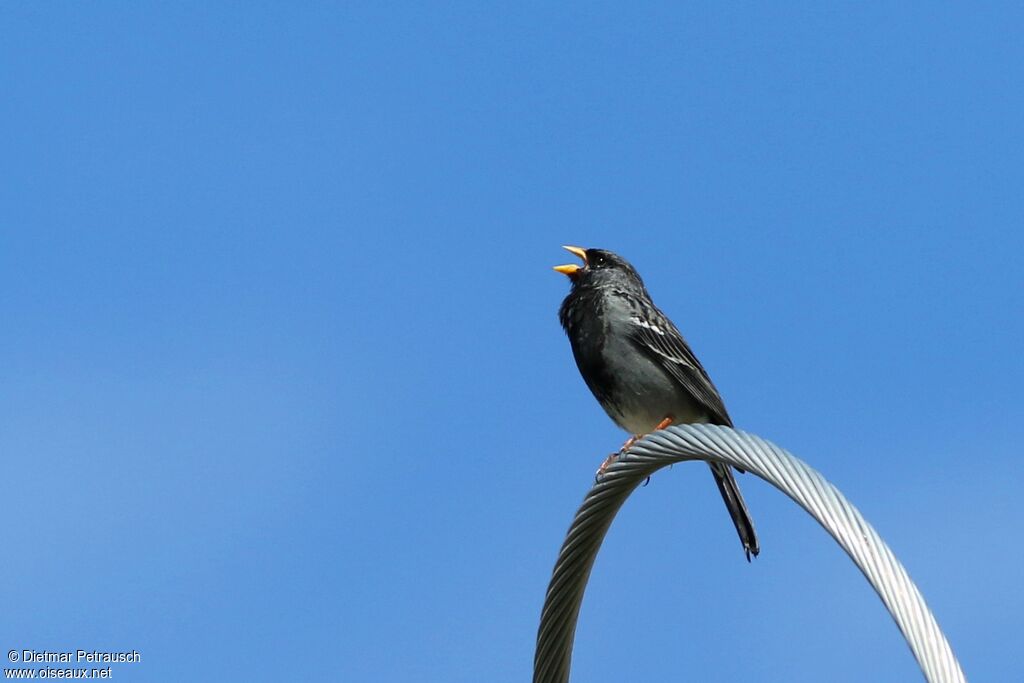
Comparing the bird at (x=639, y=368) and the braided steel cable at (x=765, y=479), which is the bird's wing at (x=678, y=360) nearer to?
the bird at (x=639, y=368)

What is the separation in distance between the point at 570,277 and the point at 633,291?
61 centimetres

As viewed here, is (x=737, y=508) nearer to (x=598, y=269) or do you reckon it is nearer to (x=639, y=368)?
(x=639, y=368)

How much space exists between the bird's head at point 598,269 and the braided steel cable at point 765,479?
4534mm

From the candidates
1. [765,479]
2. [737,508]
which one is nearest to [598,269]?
[737,508]

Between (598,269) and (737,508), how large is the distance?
2.45 meters

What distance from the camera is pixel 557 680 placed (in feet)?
17.7

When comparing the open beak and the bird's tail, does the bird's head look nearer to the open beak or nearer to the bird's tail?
the open beak

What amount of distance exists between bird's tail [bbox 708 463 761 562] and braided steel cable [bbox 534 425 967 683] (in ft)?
9.06

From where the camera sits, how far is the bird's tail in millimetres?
8052

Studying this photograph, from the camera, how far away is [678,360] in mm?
9023

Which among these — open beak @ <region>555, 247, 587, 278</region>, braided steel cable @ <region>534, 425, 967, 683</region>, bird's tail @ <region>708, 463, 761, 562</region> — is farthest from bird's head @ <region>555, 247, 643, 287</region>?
braided steel cable @ <region>534, 425, 967, 683</region>

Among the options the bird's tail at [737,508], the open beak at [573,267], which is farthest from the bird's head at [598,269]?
the bird's tail at [737,508]

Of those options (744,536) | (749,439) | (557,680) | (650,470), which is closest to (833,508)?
(749,439)

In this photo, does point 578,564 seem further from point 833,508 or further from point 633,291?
point 633,291
